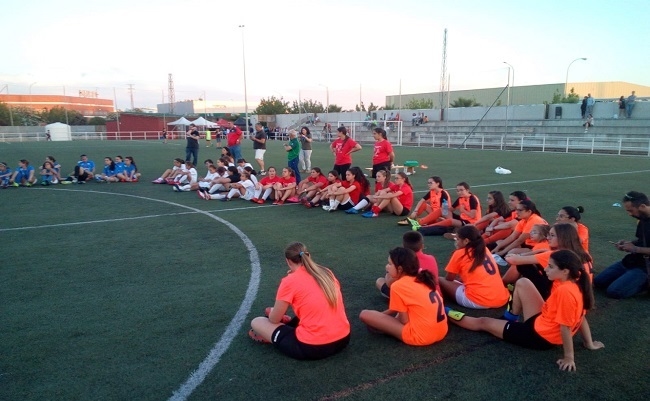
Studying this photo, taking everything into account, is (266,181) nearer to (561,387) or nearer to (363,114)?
(561,387)

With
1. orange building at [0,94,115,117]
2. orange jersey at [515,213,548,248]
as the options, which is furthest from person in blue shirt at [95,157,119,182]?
orange building at [0,94,115,117]

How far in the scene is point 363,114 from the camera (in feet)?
196

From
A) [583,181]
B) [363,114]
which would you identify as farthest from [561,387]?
[363,114]

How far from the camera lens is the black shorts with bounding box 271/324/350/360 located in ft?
13.1

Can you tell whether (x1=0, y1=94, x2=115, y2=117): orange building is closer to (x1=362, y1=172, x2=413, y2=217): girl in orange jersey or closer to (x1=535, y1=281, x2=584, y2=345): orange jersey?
(x1=362, y1=172, x2=413, y2=217): girl in orange jersey

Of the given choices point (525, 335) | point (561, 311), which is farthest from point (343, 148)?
point (561, 311)

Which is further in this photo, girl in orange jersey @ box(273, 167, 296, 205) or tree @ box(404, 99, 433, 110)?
tree @ box(404, 99, 433, 110)

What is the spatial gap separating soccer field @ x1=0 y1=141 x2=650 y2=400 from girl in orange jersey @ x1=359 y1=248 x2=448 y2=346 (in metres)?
0.17

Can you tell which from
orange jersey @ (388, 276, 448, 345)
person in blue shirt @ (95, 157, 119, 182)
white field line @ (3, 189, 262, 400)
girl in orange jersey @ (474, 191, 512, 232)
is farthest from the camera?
person in blue shirt @ (95, 157, 119, 182)

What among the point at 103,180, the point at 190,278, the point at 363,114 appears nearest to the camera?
the point at 190,278

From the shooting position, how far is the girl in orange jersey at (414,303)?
4156 millimetres

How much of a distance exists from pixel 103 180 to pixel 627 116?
3500 centimetres

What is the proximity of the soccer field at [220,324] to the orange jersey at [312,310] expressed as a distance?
0.27 meters

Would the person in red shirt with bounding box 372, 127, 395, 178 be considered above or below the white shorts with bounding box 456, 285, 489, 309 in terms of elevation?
above
